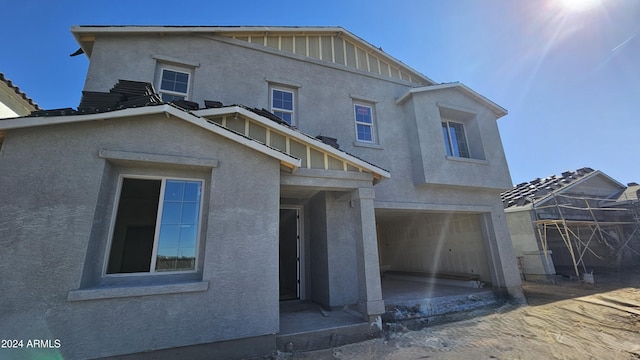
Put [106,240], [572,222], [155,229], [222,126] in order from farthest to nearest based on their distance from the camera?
[572,222] < [222,126] < [155,229] < [106,240]

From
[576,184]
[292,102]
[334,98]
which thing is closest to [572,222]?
[576,184]

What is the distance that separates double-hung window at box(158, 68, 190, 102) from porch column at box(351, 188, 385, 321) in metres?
6.13

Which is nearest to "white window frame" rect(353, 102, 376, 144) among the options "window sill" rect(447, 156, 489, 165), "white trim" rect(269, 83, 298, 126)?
"white trim" rect(269, 83, 298, 126)

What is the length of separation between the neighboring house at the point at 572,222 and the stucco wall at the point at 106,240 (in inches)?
547

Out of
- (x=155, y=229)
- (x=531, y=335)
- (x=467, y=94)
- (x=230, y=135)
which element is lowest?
(x=531, y=335)

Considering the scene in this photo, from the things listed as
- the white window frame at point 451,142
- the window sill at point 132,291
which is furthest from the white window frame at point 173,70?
the white window frame at point 451,142

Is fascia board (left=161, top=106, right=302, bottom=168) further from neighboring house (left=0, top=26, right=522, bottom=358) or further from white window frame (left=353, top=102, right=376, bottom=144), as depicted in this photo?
white window frame (left=353, top=102, right=376, bottom=144)

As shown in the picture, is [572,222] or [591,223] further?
[591,223]

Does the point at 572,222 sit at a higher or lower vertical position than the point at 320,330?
higher

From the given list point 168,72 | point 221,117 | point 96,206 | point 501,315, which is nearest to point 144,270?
point 96,206

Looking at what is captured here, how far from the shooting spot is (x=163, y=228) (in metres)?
5.18

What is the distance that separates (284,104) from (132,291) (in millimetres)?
6807

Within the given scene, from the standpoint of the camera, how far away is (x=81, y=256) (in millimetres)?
4277

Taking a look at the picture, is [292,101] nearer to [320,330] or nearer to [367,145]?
[367,145]
